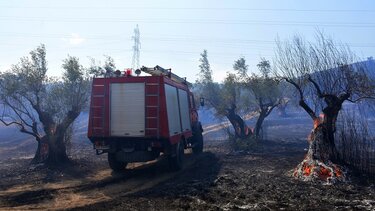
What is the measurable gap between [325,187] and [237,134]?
1484cm

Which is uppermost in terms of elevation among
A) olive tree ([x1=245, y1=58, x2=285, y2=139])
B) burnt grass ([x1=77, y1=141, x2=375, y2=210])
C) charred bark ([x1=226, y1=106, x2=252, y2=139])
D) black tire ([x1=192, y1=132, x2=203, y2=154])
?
olive tree ([x1=245, y1=58, x2=285, y2=139])

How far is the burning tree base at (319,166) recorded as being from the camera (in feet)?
35.5

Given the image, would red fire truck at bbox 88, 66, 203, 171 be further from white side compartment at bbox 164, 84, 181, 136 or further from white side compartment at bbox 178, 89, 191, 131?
white side compartment at bbox 178, 89, 191, 131

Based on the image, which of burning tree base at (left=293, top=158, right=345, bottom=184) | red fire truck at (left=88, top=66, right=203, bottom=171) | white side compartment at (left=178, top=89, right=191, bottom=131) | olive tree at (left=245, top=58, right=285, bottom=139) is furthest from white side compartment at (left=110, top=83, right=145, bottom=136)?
olive tree at (left=245, top=58, right=285, bottom=139)

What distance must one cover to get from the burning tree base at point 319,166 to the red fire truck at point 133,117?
15.3 ft

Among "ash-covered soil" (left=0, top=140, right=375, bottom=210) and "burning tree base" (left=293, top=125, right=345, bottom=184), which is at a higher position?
"burning tree base" (left=293, top=125, right=345, bottom=184)

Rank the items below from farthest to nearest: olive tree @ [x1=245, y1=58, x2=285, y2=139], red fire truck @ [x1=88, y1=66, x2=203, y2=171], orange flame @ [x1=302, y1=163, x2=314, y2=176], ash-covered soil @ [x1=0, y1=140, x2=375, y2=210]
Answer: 1. olive tree @ [x1=245, y1=58, x2=285, y2=139]
2. red fire truck @ [x1=88, y1=66, x2=203, y2=171]
3. orange flame @ [x1=302, y1=163, x2=314, y2=176]
4. ash-covered soil @ [x1=0, y1=140, x2=375, y2=210]

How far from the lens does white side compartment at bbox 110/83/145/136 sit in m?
12.4

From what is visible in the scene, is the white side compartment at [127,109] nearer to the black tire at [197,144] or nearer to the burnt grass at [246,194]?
the burnt grass at [246,194]

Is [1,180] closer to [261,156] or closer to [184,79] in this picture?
[184,79]

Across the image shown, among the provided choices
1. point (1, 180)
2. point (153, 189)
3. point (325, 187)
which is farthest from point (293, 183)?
point (1, 180)

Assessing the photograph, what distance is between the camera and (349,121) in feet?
39.6

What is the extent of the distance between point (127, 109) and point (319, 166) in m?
6.86

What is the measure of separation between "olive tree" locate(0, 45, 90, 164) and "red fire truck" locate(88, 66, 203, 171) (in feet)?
11.3
